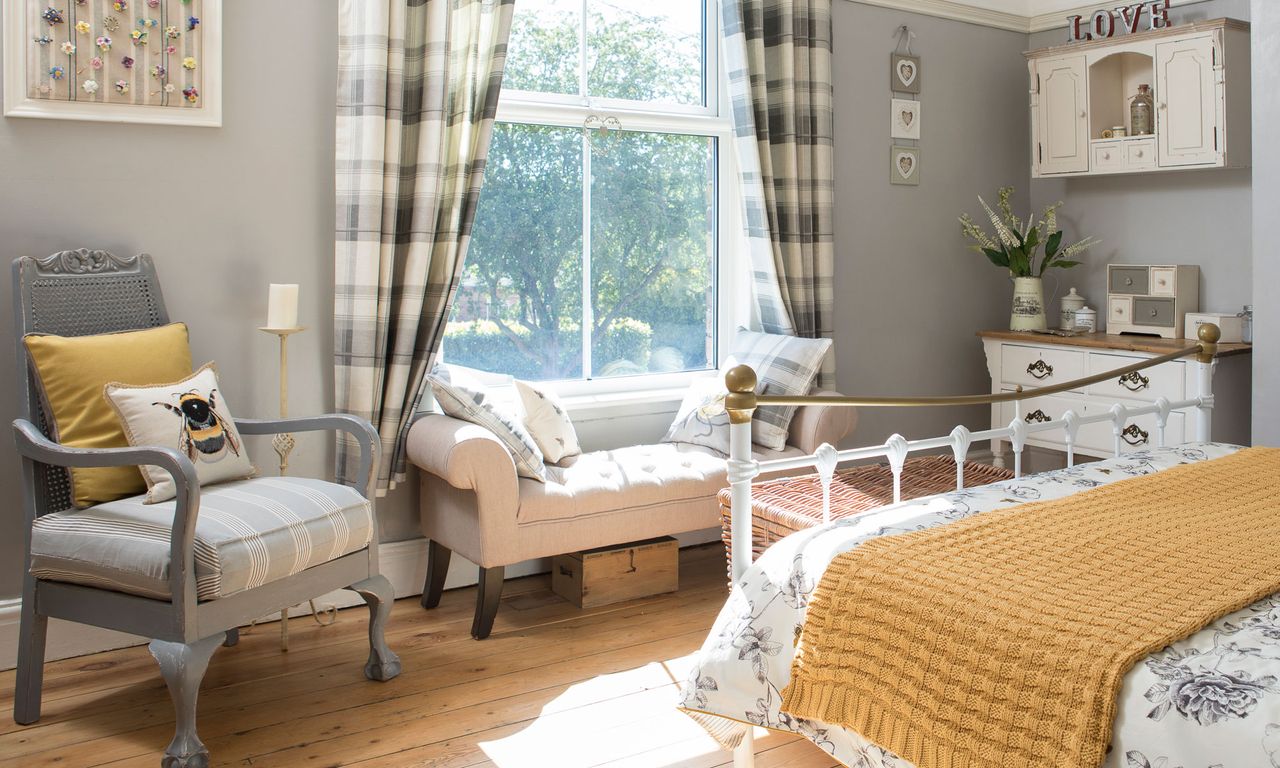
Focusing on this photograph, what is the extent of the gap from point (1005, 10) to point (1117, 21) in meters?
0.53

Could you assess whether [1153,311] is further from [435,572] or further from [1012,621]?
[1012,621]

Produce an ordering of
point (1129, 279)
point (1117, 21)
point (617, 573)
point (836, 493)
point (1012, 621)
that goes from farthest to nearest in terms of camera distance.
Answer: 1. point (1117, 21)
2. point (1129, 279)
3. point (617, 573)
4. point (836, 493)
5. point (1012, 621)

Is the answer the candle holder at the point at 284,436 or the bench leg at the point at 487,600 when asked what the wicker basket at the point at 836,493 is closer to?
the bench leg at the point at 487,600

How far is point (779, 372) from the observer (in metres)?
3.91

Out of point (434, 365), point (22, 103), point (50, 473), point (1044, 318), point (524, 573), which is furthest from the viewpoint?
point (1044, 318)

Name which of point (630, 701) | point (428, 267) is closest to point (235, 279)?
point (428, 267)

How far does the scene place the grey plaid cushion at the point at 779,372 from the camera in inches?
151

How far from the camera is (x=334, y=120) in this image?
338cm

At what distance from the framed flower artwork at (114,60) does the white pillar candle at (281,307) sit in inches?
21.8

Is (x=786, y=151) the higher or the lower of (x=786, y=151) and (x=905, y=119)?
the lower

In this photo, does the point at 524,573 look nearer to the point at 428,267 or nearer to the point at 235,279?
the point at 428,267

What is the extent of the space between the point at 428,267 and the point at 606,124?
1.00m

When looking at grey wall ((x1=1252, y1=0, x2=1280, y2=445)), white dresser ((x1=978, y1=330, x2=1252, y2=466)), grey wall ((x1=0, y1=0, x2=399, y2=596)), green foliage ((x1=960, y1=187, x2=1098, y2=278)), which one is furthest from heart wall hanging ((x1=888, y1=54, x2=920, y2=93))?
grey wall ((x1=0, y1=0, x2=399, y2=596))

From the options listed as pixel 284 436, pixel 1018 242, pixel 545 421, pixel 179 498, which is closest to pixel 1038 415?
pixel 1018 242
